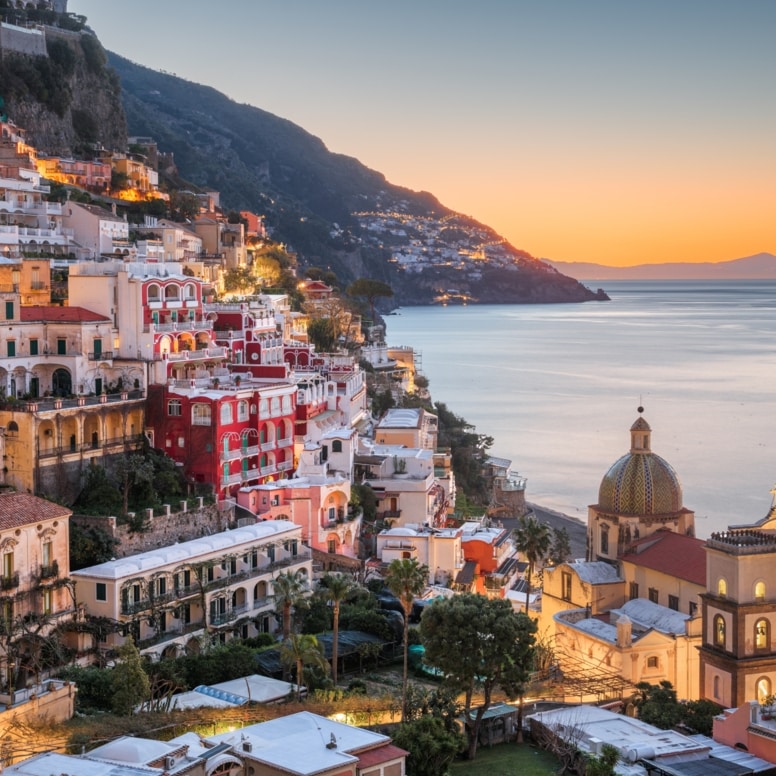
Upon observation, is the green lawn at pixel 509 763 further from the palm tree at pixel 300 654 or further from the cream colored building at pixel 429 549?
the cream colored building at pixel 429 549

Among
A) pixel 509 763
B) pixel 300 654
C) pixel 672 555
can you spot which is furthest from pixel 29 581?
pixel 672 555

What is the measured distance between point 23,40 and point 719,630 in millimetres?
66766

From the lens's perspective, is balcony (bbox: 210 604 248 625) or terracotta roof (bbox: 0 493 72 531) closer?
terracotta roof (bbox: 0 493 72 531)

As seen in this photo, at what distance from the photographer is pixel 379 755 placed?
2492 cm

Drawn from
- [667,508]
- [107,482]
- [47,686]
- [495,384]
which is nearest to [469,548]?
[667,508]

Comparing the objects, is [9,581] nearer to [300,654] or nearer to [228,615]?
[228,615]

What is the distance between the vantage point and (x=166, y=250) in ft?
230

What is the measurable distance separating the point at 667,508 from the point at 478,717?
14.8m

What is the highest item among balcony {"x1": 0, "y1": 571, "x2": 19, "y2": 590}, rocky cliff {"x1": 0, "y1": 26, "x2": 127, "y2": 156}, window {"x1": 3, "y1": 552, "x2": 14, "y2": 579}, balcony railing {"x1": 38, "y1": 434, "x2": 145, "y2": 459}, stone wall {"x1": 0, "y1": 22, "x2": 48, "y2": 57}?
stone wall {"x1": 0, "y1": 22, "x2": 48, "y2": 57}

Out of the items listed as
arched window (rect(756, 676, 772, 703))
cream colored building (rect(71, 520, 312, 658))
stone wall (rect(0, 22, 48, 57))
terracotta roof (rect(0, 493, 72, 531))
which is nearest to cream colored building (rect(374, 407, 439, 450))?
cream colored building (rect(71, 520, 312, 658))

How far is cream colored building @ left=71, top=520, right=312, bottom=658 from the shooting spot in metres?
35.4

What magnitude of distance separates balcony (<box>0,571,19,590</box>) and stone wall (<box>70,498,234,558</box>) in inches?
222

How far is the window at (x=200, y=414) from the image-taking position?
1788 inches

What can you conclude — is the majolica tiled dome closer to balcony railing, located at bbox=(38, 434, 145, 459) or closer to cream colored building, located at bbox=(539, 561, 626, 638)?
cream colored building, located at bbox=(539, 561, 626, 638)
